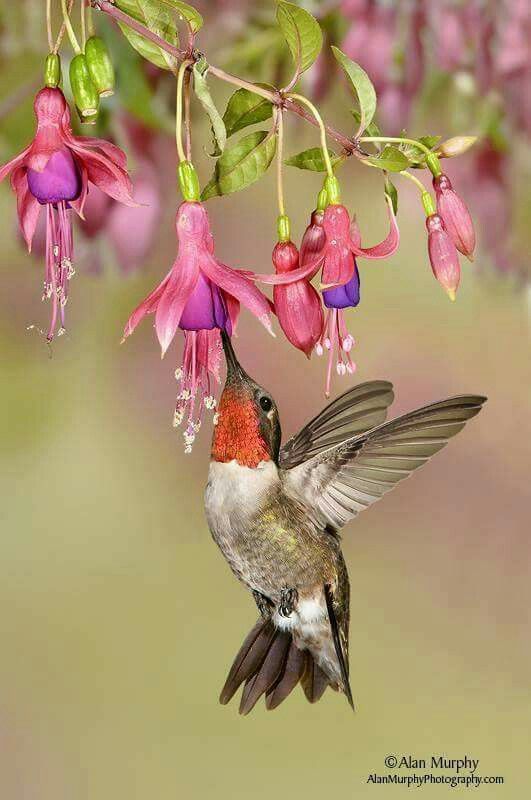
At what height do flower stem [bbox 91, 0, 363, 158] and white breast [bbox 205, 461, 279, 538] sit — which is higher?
flower stem [bbox 91, 0, 363, 158]

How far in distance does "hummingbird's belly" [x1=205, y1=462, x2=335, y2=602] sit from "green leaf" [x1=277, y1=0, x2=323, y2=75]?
0.26 m

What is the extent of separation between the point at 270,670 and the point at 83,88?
19.4 inches

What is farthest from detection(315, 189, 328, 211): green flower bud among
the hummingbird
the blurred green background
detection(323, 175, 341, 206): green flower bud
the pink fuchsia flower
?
the blurred green background

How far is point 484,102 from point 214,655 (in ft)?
3.65

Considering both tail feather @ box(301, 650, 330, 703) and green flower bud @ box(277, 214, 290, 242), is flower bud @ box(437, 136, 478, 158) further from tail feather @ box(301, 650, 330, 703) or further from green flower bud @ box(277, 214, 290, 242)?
tail feather @ box(301, 650, 330, 703)

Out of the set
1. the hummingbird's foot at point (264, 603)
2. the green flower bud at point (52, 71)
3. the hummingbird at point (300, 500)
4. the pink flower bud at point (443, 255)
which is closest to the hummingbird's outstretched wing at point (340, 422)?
the hummingbird at point (300, 500)

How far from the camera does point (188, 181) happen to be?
0.56 meters

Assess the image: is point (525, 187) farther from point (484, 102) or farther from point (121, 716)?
point (121, 716)

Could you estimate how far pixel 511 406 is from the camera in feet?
6.33

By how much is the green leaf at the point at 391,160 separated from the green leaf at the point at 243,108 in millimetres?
77

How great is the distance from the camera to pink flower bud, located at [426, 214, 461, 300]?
0.59m

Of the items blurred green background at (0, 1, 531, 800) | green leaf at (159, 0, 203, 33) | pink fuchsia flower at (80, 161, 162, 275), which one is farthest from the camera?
A: blurred green background at (0, 1, 531, 800)

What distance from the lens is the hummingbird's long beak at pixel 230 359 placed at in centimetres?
57

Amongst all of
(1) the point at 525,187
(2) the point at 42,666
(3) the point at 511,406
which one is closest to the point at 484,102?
(1) the point at 525,187
